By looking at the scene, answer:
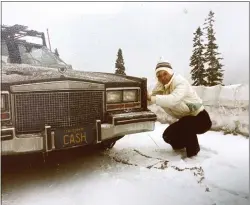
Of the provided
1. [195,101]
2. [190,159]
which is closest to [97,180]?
[190,159]

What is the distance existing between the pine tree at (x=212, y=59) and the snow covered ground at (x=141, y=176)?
0.43 meters

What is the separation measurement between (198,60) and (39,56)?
1271 mm

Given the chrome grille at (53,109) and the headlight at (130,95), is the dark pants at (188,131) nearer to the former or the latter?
the headlight at (130,95)

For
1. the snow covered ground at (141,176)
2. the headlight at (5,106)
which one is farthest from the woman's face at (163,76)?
the headlight at (5,106)

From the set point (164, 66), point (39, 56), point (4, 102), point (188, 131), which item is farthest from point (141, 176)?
point (39, 56)

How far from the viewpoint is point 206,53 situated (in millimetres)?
1945

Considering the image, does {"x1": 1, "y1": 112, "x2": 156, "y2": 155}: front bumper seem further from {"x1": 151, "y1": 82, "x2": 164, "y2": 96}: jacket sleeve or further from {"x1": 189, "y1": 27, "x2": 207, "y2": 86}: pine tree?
{"x1": 189, "y1": 27, "x2": 207, "y2": 86}: pine tree

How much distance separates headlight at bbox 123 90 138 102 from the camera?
2.16m

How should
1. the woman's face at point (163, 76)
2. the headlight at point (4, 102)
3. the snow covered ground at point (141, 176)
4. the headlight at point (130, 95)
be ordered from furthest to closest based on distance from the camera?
the headlight at point (130, 95) < the woman's face at point (163, 76) < the snow covered ground at point (141, 176) < the headlight at point (4, 102)

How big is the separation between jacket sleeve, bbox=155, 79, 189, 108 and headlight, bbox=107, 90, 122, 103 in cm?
28

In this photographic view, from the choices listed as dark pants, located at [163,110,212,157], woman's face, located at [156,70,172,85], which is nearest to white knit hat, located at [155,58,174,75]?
woman's face, located at [156,70,172,85]

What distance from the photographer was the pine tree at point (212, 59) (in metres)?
1.92

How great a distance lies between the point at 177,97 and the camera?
2.01 m

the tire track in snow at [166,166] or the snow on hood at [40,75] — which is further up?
the snow on hood at [40,75]
